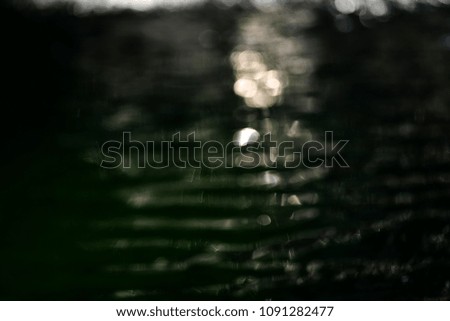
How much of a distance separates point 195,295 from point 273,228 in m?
0.54

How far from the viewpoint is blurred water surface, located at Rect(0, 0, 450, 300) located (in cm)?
230

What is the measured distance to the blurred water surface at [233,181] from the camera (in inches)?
90.6

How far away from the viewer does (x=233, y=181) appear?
3.21 m

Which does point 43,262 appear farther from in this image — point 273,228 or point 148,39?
point 148,39
